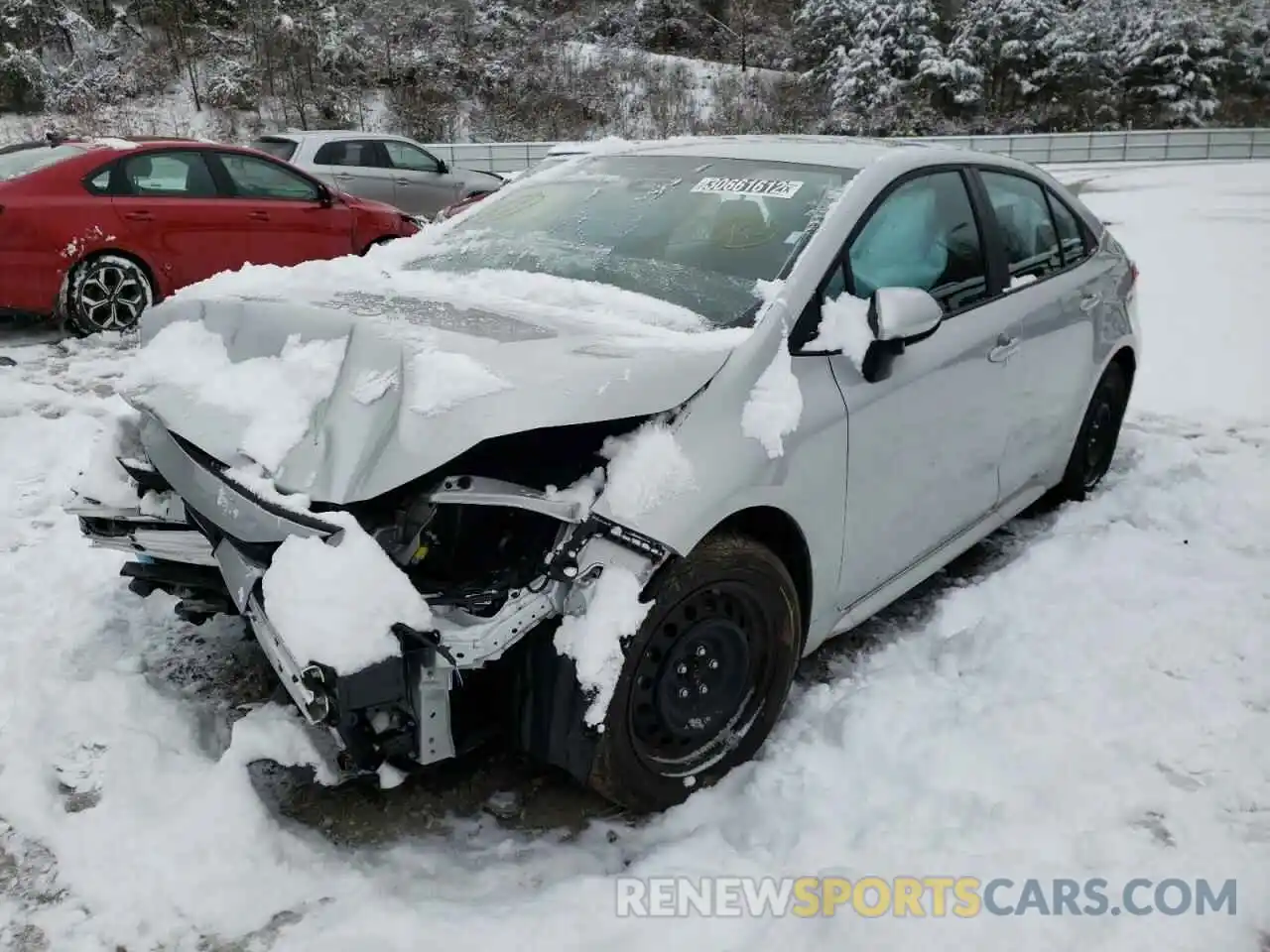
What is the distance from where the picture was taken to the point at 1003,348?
364 cm

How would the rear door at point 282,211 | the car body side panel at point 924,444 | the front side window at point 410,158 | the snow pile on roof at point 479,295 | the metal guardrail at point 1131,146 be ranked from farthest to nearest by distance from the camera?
the metal guardrail at point 1131,146
the front side window at point 410,158
the rear door at point 282,211
the car body side panel at point 924,444
the snow pile on roof at point 479,295

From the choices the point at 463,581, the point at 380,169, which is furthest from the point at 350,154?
the point at 463,581

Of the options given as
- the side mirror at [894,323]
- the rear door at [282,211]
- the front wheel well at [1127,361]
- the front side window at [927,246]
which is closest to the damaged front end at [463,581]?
the side mirror at [894,323]

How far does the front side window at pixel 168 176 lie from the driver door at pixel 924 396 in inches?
244

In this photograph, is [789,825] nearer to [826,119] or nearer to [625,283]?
[625,283]

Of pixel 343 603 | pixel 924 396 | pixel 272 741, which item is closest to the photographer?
pixel 343 603

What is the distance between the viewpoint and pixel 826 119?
35.1m

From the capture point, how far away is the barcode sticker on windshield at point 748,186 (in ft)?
10.8

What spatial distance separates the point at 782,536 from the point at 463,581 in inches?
36.9

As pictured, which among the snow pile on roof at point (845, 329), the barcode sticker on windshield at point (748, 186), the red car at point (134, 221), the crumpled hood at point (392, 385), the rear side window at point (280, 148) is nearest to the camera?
the crumpled hood at point (392, 385)

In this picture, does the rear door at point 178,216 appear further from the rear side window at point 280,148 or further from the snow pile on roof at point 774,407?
the snow pile on roof at point 774,407

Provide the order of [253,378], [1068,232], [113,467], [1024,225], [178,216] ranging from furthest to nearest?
[178,216]
[1068,232]
[1024,225]
[113,467]
[253,378]

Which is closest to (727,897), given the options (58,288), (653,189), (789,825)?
(789,825)

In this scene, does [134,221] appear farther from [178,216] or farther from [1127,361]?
[1127,361]
